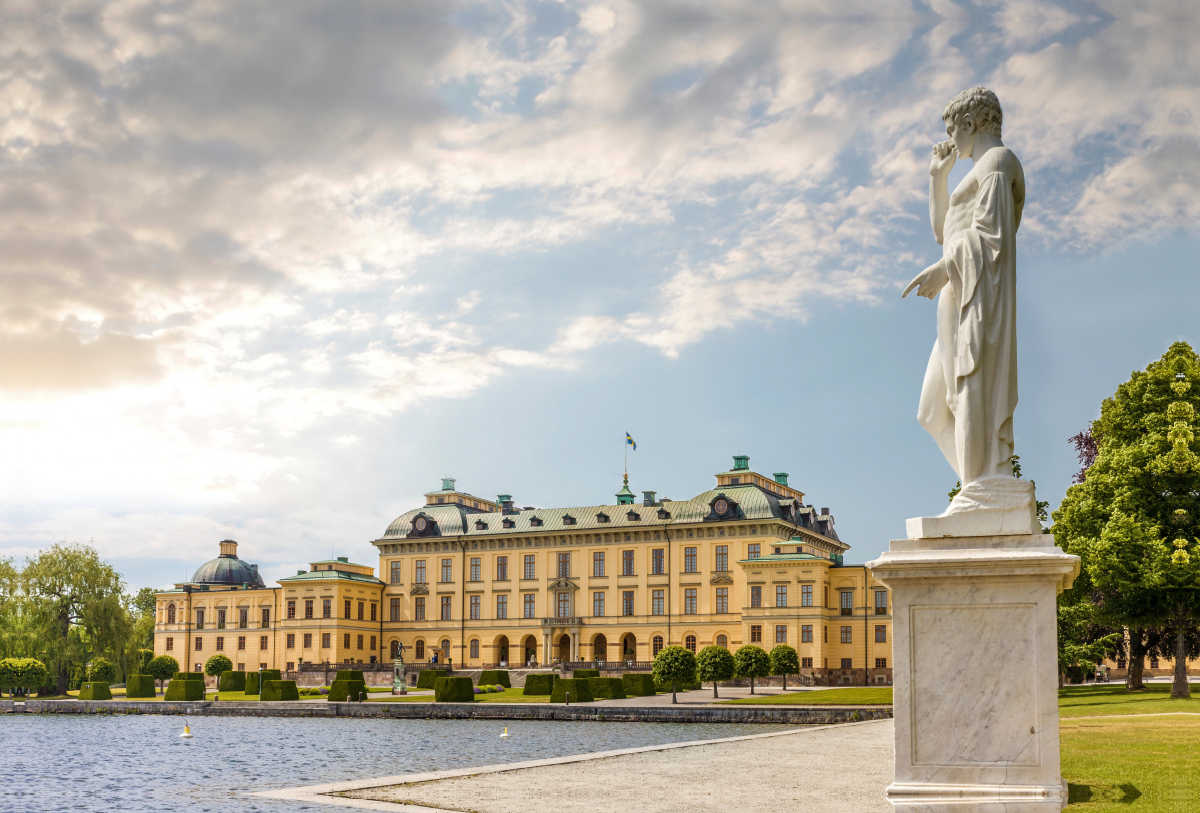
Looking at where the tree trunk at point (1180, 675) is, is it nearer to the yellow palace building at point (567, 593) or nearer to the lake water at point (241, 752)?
the lake water at point (241, 752)

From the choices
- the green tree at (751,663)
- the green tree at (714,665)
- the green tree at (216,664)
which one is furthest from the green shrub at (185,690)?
the green tree at (751,663)

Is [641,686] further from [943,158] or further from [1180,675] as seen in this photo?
[943,158]

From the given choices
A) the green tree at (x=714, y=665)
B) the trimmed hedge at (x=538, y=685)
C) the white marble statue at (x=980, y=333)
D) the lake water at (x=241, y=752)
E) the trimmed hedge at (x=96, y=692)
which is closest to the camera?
the white marble statue at (x=980, y=333)

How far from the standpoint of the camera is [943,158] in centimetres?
739

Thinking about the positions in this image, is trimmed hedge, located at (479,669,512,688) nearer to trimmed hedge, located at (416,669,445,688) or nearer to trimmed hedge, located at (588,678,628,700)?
trimmed hedge, located at (416,669,445,688)

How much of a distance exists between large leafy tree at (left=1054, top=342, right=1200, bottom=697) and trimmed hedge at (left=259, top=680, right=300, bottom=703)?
35688 millimetres

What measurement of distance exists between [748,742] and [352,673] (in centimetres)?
4117

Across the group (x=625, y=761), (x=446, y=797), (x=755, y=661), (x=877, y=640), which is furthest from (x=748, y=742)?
(x=877, y=640)

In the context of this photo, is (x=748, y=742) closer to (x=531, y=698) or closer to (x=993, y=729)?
(x=993, y=729)

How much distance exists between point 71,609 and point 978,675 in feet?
210

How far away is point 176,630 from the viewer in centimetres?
8856

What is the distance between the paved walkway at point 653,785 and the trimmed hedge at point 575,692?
27.0 m

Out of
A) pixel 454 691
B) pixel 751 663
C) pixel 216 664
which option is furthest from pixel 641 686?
pixel 216 664

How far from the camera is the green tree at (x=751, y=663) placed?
49.6 m
